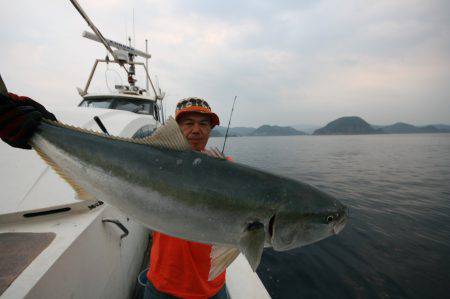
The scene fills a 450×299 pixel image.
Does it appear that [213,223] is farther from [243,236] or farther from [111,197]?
[111,197]

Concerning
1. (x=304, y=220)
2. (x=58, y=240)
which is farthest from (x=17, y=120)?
(x=304, y=220)

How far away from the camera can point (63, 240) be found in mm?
2330

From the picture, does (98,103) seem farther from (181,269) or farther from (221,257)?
(221,257)

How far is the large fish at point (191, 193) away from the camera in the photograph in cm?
221

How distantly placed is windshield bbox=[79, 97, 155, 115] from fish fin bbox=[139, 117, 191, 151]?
23.2 feet

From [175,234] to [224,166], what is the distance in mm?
781

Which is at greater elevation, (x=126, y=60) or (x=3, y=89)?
(x=126, y=60)

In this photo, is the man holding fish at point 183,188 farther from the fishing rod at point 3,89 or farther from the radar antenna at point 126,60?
the radar antenna at point 126,60

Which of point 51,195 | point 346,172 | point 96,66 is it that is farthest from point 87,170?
point 346,172

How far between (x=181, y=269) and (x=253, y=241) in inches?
46.6

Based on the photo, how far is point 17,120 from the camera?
7.95 feet

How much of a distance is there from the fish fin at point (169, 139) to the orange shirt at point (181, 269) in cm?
128

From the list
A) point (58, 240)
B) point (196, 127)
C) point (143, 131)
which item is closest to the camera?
point (58, 240)

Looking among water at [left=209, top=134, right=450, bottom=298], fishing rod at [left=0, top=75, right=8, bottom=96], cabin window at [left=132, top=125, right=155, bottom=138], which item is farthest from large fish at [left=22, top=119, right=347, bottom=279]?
water at [left=209, top=134, right=450, bottom=298]
